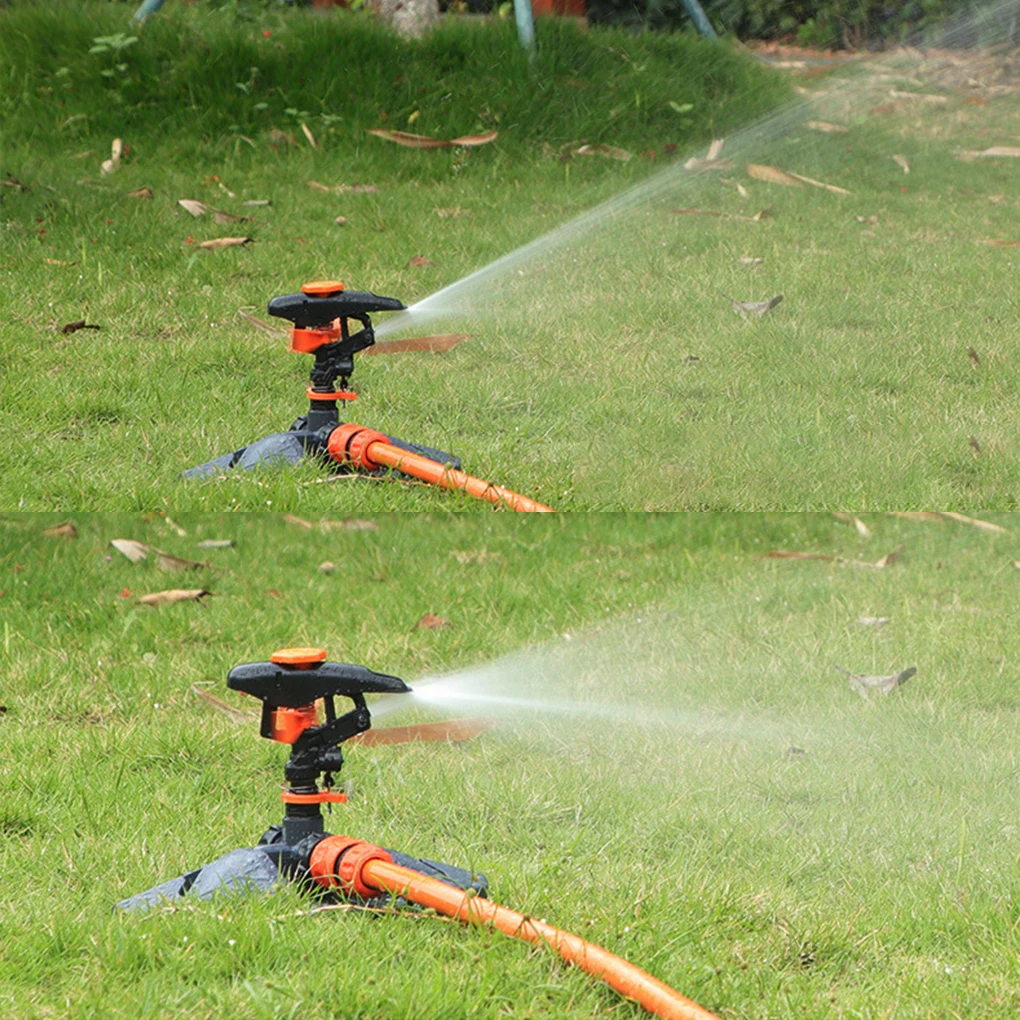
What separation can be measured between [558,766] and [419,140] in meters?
3.76

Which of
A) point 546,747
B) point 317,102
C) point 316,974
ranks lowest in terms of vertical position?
point 546,747

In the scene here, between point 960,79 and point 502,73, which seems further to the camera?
point 960,79

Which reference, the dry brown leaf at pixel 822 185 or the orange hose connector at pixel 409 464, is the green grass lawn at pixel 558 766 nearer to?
the orange hose connector at pixel 409 464

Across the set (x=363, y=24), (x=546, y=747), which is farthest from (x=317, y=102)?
(x=546, y=747)

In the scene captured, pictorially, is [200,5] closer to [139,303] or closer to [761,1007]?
[139,303]

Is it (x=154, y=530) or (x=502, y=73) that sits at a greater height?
(x=502, y=73)

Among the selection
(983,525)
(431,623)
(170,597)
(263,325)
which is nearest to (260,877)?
(431,623)

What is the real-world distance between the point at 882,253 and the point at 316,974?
4.10 meters

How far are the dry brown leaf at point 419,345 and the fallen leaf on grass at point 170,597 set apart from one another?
3.25 ft

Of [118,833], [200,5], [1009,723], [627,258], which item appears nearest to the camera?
[118,833]

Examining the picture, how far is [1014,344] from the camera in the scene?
4.41 m

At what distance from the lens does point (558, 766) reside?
10.8 ft

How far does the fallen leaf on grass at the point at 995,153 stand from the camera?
278 inches

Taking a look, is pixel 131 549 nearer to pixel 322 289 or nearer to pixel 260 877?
pixel 322 289
